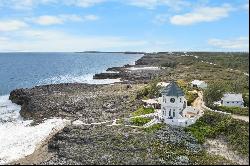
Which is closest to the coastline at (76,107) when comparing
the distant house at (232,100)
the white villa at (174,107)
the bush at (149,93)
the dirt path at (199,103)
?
the bush at (149,93)

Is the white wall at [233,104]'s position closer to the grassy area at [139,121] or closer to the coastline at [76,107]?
the grassy area at [139,121]

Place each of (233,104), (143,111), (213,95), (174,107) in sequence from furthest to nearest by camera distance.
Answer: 1. (213,95)
2. (143,111)
3. (233,104)
4. (174,107)

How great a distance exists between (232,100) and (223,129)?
35.0 feet

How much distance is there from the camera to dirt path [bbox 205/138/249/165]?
4038cm

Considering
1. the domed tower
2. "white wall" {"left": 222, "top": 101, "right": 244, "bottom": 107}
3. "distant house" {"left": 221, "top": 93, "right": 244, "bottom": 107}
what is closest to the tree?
"distant house" {"left": 221, "top": 93, "right": 244, "bottom": 107}

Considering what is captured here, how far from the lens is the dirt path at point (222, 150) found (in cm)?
4038

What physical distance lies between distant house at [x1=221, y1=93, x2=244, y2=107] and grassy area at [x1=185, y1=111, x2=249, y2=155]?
5.62 metres

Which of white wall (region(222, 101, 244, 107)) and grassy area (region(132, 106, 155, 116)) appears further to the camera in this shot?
grassy area (region(132, 106, 155, 116))

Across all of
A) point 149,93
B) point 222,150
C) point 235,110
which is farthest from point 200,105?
point 222,150

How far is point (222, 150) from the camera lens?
45.0m

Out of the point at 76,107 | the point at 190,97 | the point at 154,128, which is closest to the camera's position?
the point at 154,128

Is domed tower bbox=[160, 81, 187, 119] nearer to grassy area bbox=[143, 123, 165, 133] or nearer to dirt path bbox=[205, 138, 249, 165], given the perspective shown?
grassy area bbox=[143, 123, 165, 133]

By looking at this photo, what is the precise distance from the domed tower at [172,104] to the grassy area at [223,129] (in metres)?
3.23

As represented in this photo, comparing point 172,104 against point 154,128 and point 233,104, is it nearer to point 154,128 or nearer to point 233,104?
point 154,128
